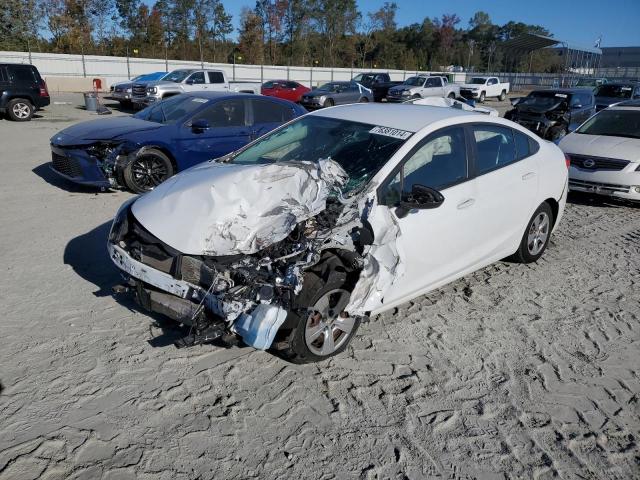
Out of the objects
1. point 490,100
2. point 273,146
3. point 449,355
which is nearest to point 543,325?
point 449,355

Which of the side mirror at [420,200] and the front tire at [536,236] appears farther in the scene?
the front tire at [536,236]

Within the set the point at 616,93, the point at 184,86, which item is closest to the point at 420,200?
the point at 184,86

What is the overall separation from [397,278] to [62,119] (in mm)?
17342

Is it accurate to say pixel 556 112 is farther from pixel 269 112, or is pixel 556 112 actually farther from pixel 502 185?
pixel 502 185

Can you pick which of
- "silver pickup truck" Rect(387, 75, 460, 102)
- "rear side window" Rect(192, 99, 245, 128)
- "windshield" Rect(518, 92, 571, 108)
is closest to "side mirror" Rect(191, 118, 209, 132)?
"rear side window" Rect(192, 99, 245, 128)

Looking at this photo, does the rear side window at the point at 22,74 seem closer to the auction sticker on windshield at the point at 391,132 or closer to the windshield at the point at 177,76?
the windshield at the point at 177,76

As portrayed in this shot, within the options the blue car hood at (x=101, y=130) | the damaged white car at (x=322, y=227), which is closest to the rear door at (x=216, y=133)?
the blue car hood at (x=101, y=130)

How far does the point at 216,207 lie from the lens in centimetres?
376

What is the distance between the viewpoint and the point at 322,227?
3662 mm

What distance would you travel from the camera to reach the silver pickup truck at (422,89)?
27125 mm

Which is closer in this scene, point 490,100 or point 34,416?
point 34,416

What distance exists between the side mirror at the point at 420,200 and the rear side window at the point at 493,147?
98 cm

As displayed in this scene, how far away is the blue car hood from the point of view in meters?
7.46

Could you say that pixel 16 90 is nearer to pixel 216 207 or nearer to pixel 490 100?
pixel 216 207
